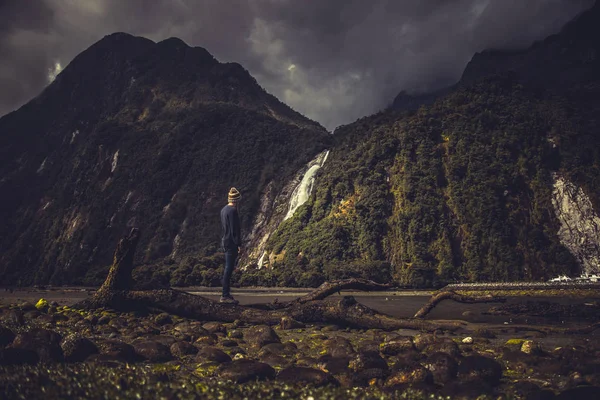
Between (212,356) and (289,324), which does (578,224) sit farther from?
(212,356)

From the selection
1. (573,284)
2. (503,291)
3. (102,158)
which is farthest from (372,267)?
(102,158)

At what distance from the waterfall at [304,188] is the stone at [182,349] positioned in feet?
161

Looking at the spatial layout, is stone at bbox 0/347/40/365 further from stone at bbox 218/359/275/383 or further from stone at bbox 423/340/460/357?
stone at bbox 423/340/460/357

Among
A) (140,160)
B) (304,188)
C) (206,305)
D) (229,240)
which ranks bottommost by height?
(206,305)

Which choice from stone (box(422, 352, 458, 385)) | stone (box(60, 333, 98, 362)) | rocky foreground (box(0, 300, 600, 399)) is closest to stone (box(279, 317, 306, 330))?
rocky foreground (box(0, 300, 600, 399))

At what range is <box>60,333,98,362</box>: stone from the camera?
6.94m

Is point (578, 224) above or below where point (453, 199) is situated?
below

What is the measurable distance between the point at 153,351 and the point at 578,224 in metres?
39.4

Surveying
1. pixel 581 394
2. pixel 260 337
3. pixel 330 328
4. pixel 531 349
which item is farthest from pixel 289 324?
pixel 581 394

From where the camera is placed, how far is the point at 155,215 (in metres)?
76.8

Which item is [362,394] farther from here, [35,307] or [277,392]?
[35,307]

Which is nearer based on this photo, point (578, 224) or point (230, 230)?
point (230, 230)

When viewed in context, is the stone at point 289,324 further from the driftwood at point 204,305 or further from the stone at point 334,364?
the stone at point 334,364

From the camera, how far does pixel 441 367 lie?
660 cm
